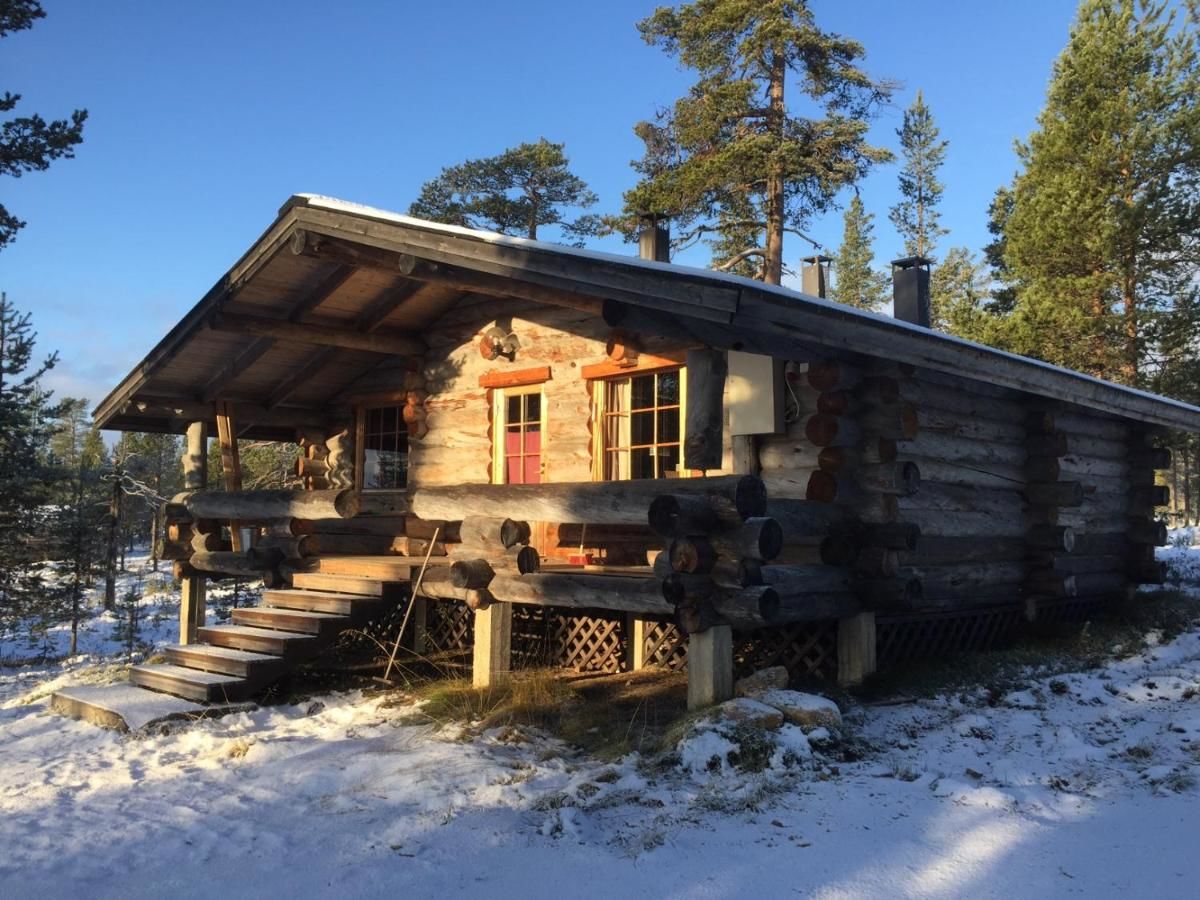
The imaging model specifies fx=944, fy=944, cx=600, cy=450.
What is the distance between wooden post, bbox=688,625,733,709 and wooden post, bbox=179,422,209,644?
782 cm

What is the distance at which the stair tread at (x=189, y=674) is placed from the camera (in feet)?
27.4

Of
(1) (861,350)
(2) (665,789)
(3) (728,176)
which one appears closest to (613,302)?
(1) (861,350)

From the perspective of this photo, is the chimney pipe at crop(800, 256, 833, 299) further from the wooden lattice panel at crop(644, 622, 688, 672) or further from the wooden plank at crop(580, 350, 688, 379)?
the wooden lattice panel at crop(644, 622, 688, 672)

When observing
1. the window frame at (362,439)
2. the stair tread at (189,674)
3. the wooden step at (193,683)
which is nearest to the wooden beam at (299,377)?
the window frame at (362,439)

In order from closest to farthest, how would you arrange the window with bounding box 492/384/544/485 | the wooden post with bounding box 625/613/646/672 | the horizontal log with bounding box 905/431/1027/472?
the horizontal log with bounding box 905/431/1027/472 → the wooden post with bounding box 625/613/646/672 → the window with bounding box 492/384/544/485

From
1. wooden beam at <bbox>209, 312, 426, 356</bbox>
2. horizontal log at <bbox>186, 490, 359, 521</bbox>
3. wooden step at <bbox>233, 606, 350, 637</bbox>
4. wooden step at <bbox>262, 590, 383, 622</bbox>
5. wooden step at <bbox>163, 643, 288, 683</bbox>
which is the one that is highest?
wooden beam at <bbox>209, 312, 426, 356</bbox>

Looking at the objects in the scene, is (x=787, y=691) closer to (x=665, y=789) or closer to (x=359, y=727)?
(x=665, y=789)

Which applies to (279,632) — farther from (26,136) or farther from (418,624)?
(26,136)

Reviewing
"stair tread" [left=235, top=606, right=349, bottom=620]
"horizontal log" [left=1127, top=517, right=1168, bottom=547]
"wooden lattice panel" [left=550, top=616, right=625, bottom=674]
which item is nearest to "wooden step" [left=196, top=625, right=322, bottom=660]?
"stair tread" [left=235, top=606, right=349, bottom=620]

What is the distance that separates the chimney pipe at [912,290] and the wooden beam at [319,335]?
663 cm

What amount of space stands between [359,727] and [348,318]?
223 inches

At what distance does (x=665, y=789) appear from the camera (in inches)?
222

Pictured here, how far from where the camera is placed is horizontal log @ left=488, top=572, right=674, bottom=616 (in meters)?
7.61

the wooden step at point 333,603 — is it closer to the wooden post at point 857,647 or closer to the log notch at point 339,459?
the log notch at point 339,459
